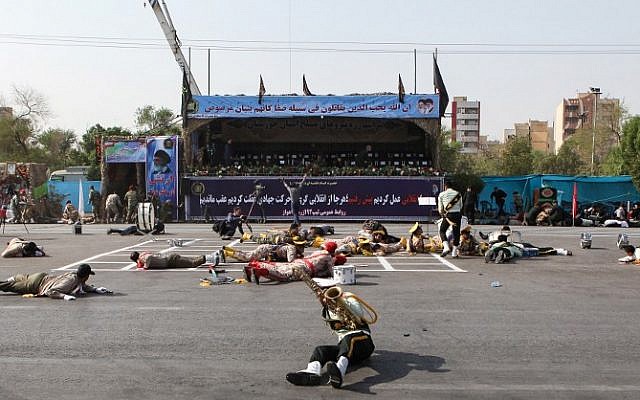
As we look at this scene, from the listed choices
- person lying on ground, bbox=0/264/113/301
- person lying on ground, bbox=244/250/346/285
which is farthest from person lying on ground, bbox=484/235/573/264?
person lying on ground, bbox=0/264/113/301

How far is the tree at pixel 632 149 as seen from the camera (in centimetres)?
3275

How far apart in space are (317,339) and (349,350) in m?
1.62

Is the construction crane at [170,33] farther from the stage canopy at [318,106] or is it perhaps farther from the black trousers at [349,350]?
the black trousers at [349,350]

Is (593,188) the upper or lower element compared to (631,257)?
upper

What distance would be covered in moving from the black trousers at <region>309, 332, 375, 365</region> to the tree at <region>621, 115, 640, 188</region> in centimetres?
2955

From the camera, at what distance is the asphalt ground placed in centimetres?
645

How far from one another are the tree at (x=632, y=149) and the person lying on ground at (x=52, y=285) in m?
28.5

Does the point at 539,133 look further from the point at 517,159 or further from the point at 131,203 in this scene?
the point at 131,203

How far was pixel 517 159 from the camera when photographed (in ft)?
194

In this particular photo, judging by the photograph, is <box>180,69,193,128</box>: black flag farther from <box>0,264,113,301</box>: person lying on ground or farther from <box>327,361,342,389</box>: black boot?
<box>327,361,342,389</box>: black boot

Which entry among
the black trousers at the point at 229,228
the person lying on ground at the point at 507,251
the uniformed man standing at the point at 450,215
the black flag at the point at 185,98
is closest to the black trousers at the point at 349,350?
the person lying on ground at the point at 507,251

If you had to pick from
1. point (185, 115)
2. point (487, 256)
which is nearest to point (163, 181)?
point (185, 115)

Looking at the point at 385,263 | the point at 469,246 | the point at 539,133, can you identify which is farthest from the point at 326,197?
the point at 539,133

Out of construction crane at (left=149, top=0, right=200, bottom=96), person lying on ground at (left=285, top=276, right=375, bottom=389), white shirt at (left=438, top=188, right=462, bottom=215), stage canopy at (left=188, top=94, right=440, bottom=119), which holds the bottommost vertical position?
person lying on ground at (left=285, top=276, right=375, bottom=389)
